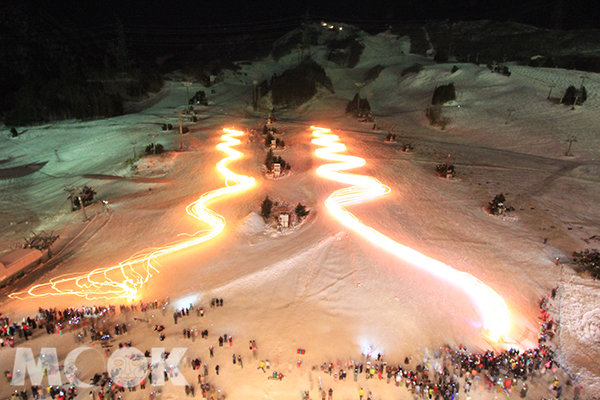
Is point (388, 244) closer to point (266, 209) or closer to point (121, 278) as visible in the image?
→ point (266, 209)

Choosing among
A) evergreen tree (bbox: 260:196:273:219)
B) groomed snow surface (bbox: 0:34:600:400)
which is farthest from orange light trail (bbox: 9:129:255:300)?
evergreen tree (bbox: 260:196:273:219)

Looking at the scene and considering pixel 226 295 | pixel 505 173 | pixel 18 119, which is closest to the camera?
pixel 226 295

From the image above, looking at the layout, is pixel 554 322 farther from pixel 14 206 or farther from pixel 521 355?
pixel 14 206

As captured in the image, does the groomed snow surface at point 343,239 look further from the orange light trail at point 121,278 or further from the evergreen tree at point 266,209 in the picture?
the evergreen tree at point 266,209

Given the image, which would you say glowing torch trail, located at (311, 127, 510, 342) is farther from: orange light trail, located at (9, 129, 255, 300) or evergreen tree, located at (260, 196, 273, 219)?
orange light trail, located at (9, 129, 255, 300)

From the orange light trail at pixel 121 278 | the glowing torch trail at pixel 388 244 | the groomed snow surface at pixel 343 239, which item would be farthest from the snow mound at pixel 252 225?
the glowing torch trail at pixel 388 244

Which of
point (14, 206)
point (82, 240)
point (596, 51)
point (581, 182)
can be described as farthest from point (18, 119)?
point (596, 51)

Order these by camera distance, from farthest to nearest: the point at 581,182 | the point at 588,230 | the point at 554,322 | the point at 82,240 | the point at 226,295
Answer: the point at 581,182
the point at 82,240
the point at 588,230
the point at 226,295
the point at 554,322
